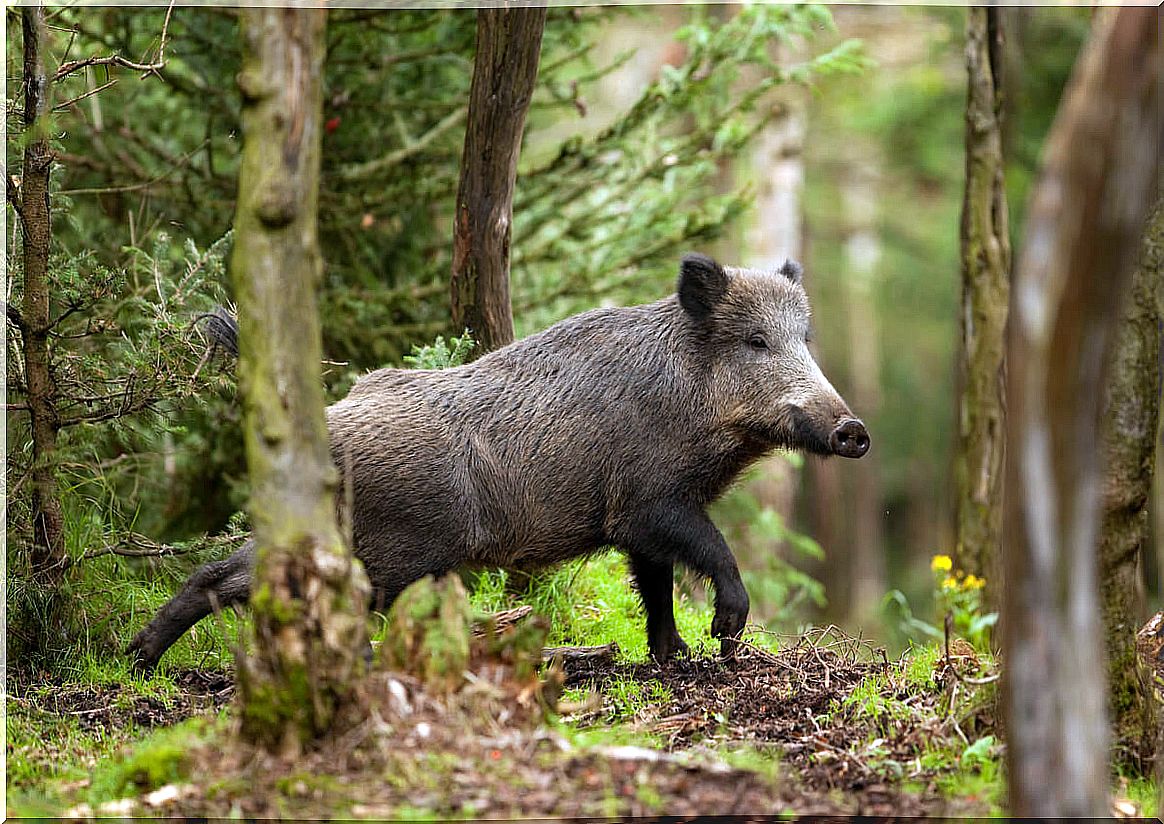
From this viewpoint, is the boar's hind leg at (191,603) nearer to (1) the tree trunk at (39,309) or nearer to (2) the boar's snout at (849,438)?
(1) the tree trunk at (39,309)

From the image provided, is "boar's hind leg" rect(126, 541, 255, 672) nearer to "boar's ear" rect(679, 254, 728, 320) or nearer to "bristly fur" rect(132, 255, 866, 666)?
"bristly fur" rect(132, 255, 866, 666)

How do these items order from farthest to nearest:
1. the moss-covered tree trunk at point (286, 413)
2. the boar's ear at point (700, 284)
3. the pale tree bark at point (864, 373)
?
the pale tree bark at point (864, 373) → the boar's ear at point (700, 284) → the moss-covered tree trunk at point (286, 413)

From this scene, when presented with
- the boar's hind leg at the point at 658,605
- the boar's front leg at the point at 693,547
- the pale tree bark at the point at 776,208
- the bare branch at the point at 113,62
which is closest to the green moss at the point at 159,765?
the boar's front leg at the point at 693,547

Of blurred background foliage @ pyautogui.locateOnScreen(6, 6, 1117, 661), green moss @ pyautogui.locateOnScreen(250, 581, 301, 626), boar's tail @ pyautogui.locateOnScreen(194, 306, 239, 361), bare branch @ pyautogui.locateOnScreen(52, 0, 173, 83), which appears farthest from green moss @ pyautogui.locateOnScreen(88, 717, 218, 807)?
bare branch @ pyautogui.locateOnScreen(52, 0, 173, 83)

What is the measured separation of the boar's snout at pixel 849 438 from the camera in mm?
→ 5879

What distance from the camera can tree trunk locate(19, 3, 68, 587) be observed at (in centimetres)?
571

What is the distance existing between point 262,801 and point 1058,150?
2604 millimetres

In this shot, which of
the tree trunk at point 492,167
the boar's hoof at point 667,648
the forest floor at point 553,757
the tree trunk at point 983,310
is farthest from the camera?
the tree trunk at point 983,310

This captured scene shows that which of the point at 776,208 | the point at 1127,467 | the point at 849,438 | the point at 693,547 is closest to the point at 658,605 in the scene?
the point at 693,547

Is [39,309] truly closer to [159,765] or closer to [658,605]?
[159,765]

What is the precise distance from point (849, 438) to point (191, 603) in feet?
10.3

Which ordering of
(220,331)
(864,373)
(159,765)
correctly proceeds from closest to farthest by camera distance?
(159,765), (220,331), (864,373)

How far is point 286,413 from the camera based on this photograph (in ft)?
12.1

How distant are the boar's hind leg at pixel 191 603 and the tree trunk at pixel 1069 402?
3.83 meters
